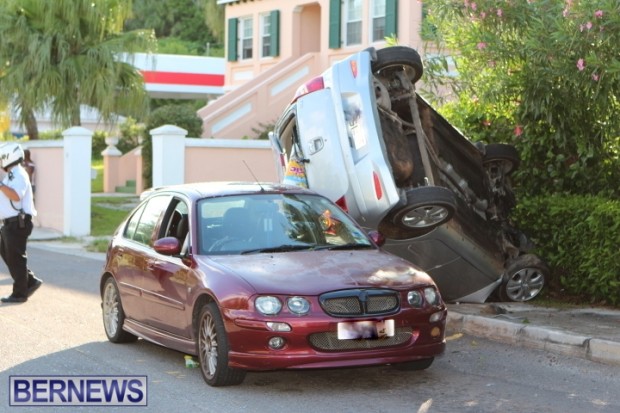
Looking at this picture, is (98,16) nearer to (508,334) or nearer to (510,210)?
(510,210)

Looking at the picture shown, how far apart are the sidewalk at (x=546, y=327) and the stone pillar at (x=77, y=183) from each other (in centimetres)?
1314

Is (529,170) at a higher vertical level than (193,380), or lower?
higher

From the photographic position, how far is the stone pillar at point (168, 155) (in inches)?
848

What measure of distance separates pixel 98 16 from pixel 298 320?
21.0m

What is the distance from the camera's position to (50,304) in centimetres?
1316

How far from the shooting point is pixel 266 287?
8312 mm

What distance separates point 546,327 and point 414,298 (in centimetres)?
225

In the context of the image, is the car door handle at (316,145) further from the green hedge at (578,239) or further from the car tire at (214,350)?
the car tire at (214,350)

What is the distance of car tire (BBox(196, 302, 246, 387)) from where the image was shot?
8383 mm

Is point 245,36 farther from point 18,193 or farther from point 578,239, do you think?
point 578,239

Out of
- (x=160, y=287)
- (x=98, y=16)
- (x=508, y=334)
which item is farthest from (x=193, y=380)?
(x=98, y=16)

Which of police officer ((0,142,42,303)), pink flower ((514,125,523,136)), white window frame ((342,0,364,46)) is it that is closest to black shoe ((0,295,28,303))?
police officer ((0,142,42,303))

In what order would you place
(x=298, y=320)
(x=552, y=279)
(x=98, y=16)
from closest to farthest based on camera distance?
(x=298, y=320)
(x=552, y=279)
(x=98, y=16)

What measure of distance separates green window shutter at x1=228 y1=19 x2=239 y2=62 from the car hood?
2818cm
